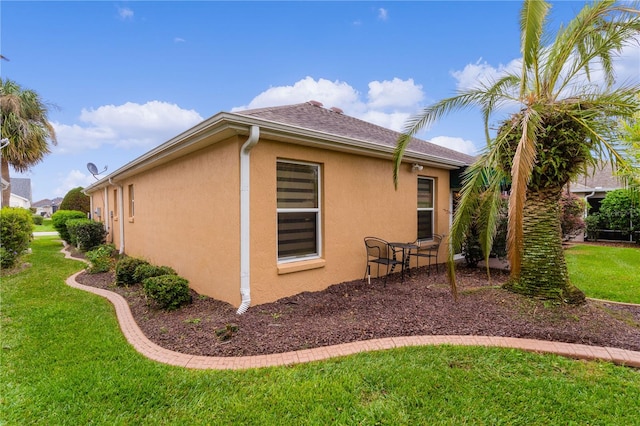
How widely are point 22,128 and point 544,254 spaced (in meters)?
25.5

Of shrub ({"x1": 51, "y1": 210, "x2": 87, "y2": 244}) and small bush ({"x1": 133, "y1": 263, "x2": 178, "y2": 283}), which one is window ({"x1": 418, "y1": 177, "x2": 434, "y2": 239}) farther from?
shrub ({"x1": 51, "y1": 210, "x2": 87, "y2": 244})

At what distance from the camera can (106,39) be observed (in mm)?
9438

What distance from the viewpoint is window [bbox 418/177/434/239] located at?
30.6ft

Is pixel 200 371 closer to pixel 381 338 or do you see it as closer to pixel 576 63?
pixel 381 338

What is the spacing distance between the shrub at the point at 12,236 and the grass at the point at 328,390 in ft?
24.3

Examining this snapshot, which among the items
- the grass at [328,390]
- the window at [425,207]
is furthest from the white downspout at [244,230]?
the window at [425,207]

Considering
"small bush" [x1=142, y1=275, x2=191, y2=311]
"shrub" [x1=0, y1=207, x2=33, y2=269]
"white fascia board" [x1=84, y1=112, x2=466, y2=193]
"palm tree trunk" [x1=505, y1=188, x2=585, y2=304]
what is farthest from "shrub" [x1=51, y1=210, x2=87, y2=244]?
"palm tree trunk" [x1=505, y1=188, x2=585, y2=304]

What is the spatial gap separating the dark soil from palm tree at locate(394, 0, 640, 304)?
22.7 inches

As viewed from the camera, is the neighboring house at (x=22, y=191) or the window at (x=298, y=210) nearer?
the window at (x=298, y=210)

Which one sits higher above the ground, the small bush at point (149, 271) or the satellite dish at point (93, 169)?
the satellite dish at point (93, 169)

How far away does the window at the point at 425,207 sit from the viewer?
9328mm

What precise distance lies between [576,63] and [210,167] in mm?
6893

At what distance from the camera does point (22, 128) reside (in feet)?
59.3

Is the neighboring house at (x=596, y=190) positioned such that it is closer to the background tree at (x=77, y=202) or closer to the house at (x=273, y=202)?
the house at (x=273, y=202)
